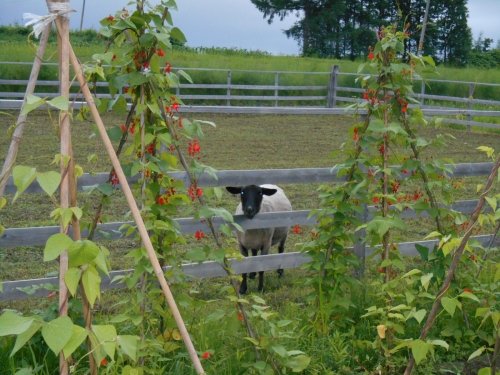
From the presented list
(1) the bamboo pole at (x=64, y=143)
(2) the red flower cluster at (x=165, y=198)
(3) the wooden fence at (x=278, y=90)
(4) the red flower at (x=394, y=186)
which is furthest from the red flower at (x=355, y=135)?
(3) the wooden fence at (x=278, y=90)

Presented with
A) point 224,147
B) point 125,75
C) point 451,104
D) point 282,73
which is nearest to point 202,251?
point 125,75

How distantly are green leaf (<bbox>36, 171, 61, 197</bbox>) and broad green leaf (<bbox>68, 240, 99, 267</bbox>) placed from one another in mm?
163

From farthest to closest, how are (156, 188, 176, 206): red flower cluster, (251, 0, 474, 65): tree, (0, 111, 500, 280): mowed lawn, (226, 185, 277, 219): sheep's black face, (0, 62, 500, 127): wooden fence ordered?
(251, 0, 474, 65): tree → (0, 62, 500, 127): wooden fence → (0, 111, 500, 280): mowed lawn → (226, 185, 277, 219): sheep's black face → (156, 188, 176, 206): red flower cluster

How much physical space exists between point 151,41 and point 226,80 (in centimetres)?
2138

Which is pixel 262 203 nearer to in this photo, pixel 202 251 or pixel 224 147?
pixel 202 251

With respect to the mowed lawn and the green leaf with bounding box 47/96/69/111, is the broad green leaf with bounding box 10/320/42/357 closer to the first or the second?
the green leaf with bounding box 47/96/69/111

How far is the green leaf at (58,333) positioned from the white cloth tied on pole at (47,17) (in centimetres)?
86

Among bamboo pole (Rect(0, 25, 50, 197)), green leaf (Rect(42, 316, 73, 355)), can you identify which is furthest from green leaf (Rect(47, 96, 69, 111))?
green leaf (Rect(42, 316, 73, 355))

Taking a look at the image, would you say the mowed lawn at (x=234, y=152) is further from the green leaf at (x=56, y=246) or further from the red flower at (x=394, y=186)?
the green leaf at (x=56, y=246)

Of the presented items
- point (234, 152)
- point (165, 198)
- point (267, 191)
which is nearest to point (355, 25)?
point (234, 152)

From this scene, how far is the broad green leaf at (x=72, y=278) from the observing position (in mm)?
1991

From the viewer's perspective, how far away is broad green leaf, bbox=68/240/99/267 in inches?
77.9

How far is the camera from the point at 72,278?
6.59 ft

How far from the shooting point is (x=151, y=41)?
2.95 metres
